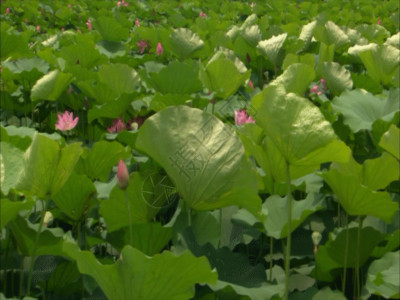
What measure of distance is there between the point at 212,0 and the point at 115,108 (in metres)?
4.26

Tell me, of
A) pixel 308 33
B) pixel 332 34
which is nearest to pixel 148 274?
pixel 332 34

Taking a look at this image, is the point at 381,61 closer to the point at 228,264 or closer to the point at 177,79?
the point at 177,79

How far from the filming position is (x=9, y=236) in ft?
2.82

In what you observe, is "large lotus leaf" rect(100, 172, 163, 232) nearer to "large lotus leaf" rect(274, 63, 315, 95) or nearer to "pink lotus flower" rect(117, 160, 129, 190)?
"pink lotus flower" rect(117, 160, 129, 190)

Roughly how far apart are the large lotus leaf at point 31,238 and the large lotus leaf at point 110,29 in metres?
1.87

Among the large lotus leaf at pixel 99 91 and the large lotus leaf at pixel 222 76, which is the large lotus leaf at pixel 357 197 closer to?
the large lotus leaf at pixel 222 76

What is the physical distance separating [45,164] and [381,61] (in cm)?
116

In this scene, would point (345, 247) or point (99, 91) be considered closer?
point (345, 247)

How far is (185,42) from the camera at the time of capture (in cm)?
219

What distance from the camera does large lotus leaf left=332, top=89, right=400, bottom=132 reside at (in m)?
1.28

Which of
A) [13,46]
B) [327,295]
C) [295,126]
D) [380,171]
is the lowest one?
[13,46]

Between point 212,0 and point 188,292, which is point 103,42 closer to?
point 188,292

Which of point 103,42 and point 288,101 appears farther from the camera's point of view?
point 103,42

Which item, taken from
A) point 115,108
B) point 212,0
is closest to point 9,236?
point 115,108
